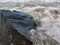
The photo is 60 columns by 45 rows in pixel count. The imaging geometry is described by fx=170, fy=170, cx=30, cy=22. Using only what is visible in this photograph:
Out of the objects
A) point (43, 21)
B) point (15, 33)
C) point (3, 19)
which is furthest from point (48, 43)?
point (43, 21)

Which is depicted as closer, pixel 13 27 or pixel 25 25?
pixel 13 27

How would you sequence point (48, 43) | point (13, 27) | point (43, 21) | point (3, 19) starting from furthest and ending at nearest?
1. point (43, 21)
2. point (3, 19)
3. point (13, 27)
4. point (48, 43)

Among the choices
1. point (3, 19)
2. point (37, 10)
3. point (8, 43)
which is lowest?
point (37, 10)

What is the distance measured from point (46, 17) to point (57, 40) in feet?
3.36

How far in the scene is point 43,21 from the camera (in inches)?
114

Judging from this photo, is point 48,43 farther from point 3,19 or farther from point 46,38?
point 3,19

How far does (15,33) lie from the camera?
210 cm

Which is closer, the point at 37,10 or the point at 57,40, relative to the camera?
the point at 57,40

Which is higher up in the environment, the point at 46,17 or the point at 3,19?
the point at 3,19

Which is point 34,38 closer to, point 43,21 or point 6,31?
point 6,31

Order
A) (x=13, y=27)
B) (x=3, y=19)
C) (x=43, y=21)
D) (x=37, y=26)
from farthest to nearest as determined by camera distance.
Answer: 1. (x=43, y=21)
2. (x=37, y=26)
3. (x=3, y=19)
4. (x=13, y=27)

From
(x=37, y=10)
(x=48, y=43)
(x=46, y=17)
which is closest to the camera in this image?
(x=48, y=43)

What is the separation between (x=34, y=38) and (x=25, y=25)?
1.35 feet

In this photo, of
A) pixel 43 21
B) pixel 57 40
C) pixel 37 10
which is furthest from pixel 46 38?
pixel 37 10
